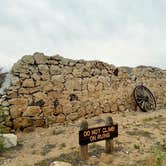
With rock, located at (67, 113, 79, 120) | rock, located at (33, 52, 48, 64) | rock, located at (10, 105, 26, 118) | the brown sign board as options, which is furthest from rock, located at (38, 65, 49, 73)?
the brown sign board

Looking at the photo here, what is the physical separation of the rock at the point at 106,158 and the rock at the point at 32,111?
2.94 metres

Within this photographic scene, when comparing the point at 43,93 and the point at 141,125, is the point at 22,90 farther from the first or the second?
the point at 141,125

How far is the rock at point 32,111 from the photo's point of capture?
25.7 feet

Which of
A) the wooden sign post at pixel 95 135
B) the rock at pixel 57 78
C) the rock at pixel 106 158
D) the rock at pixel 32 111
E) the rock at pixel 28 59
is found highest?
the rock at pixel 28 59

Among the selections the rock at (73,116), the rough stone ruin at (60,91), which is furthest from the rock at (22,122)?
the rock at (73,116)

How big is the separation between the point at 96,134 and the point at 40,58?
3524 millimetres

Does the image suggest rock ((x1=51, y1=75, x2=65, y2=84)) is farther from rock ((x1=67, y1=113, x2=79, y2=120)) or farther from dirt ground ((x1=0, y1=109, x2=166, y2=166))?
dirt ground ((x1=0, y1=109, x2=166, y2=166))

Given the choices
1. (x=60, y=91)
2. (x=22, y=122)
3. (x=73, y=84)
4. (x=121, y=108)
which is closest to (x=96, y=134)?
(x=22, y=122)

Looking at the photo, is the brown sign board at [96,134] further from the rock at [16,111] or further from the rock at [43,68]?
the rock at [43,68]

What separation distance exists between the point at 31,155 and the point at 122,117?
3.94 meters

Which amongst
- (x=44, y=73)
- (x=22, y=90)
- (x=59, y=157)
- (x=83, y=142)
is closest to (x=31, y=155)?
(x=59, y=157)

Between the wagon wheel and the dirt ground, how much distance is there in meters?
2.39

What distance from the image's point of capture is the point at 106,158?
211 inches

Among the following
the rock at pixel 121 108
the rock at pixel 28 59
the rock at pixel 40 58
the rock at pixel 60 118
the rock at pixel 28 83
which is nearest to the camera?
the rock at pixel 28 83
